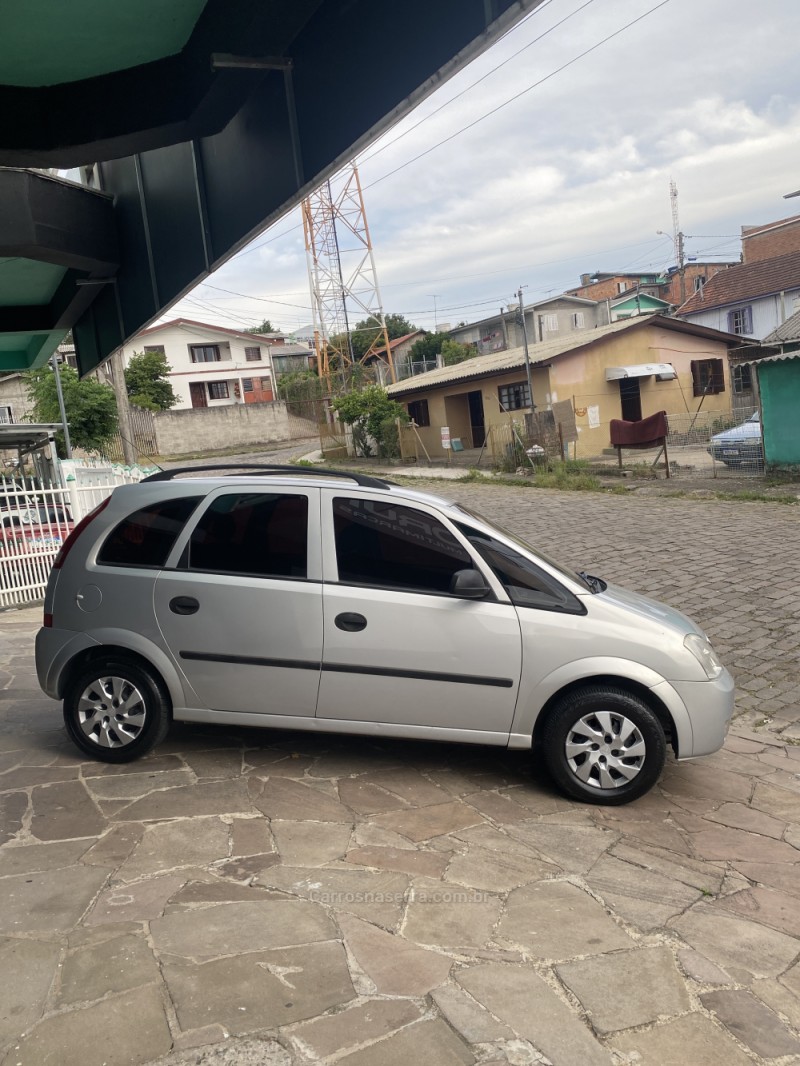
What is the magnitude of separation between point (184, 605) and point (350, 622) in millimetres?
997

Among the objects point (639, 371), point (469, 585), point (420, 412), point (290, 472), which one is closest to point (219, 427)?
point (420, 412)

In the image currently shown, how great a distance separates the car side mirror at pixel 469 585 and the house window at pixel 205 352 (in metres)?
55.3

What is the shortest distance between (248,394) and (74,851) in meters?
57.1

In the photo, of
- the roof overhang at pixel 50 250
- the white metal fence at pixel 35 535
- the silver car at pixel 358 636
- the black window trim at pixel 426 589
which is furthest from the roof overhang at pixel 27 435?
the black window trim at pixel 426 589

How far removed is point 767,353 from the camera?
2636 centimetres

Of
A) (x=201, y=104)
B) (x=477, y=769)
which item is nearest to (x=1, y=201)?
(x=201, y=104)

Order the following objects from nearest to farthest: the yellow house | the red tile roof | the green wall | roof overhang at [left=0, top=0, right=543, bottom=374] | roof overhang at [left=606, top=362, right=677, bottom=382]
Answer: roof overhang at [left=0, top=0, right=543, bottom=374], the green wall, the yellow house, roof overhang at [left=606, top=362, right=677, bottom=382], the red tile roof

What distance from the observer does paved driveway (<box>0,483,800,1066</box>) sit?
283 centimetres

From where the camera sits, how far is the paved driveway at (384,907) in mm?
2834

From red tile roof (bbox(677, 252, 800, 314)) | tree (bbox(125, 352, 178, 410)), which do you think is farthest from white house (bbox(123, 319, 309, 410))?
red tile roof (bbox(677, 252, 800, 314))

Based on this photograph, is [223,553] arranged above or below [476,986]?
above

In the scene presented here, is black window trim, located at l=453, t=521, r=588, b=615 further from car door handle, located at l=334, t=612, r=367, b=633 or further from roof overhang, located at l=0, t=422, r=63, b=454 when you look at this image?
roof overhang, located at l=0, t=422, r=63, b=454

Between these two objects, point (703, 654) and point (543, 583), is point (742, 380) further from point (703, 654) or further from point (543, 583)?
point (543, 583)

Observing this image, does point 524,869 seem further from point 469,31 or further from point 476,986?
point 469,31
